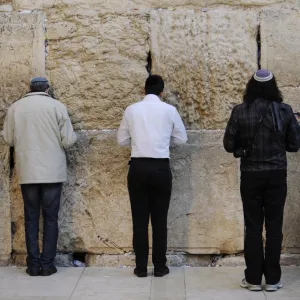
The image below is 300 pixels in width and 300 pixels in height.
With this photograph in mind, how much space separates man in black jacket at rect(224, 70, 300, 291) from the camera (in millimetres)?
6098

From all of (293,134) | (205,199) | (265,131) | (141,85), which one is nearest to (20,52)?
(141,85)

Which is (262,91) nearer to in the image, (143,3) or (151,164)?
(151,164)

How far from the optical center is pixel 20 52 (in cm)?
718

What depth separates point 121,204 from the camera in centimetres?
718

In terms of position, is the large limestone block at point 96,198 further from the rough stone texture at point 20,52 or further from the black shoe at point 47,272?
A: the rough stone texture at point 20,52

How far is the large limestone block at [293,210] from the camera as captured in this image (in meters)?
7.07

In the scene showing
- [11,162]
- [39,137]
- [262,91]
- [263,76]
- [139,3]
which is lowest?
[11,162]

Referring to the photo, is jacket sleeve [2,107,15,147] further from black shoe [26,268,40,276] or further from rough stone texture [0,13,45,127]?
black shoe [26,268,40,276]

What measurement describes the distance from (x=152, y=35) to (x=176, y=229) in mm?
1819

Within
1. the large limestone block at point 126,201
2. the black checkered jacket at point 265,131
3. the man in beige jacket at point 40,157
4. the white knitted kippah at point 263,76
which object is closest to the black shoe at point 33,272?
the man in beige jacket at point 40,157

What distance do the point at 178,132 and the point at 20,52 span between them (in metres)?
1.72

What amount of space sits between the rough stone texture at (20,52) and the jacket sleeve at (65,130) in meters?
0.60

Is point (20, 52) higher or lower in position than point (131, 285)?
higher

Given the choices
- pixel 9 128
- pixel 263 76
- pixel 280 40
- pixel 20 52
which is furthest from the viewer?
pixel 20 52
